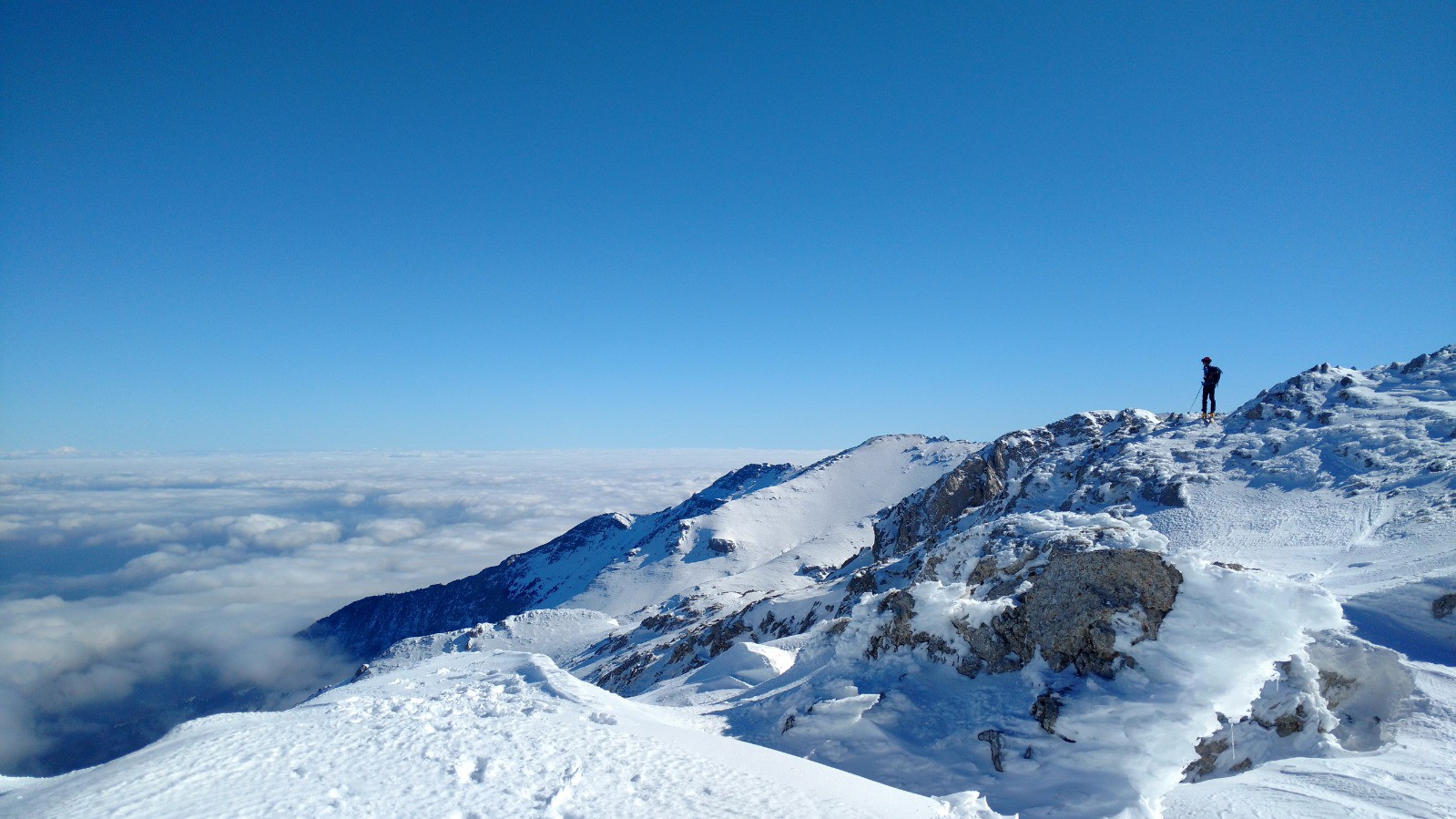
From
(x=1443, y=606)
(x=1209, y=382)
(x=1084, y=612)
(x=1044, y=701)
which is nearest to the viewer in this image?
(x=1044, y=701)

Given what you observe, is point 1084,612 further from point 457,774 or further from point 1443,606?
point 457,774

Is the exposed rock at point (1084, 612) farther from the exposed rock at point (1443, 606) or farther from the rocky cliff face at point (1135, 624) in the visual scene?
the exposed rock at point (1443, 606)

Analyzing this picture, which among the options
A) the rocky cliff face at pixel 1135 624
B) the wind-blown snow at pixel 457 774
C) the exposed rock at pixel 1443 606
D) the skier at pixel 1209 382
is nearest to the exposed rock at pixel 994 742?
the rocky cliff face at pixel 1135 624

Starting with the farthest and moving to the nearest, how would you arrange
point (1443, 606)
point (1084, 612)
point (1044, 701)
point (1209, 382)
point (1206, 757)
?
1. point (1209, 382)
2. point (1443, 606)
3. point (1084, 612)
4. point (1044, 701)
5. point (1206, 757)

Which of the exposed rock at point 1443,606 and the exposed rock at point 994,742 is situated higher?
the exposed rock at point 1443,606

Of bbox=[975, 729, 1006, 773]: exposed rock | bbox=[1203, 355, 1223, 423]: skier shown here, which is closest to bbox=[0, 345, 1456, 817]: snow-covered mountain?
bbox=[975, 729, 1006, 773]: exposed rock

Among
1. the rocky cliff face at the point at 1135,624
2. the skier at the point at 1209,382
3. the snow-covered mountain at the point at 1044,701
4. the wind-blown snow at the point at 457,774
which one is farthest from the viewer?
the skier at the point at 1209,382

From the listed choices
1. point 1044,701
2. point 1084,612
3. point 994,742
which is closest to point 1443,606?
point 1084,612

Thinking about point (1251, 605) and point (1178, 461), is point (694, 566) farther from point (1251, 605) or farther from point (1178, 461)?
point (1251, 605)

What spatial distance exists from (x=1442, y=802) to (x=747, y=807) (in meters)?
8.05

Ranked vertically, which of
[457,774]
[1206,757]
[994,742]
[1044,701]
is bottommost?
[1206,757]

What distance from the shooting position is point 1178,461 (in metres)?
31.6

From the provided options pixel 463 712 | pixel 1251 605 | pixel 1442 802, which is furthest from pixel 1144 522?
pixel 463 712

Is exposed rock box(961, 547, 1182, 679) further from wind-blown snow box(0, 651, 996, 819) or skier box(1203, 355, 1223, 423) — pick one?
skier box(1203, 355, 1223, 423)
